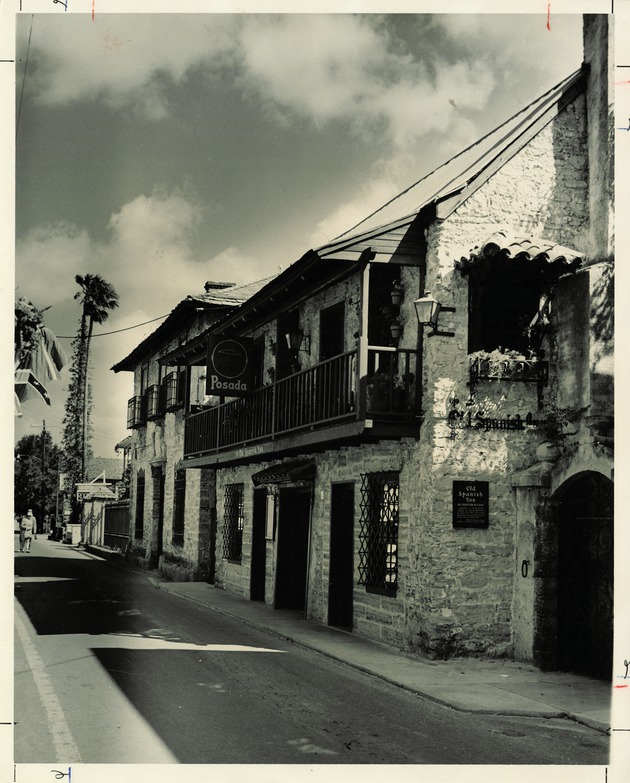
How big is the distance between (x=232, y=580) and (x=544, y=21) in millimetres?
14009

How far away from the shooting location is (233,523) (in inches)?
757

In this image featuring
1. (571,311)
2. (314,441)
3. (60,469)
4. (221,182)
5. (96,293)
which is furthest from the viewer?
(60,469)

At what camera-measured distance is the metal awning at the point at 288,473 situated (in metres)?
14.5

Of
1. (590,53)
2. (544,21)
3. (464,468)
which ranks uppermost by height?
(590,53)

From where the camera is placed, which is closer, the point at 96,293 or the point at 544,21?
the point at 544,21

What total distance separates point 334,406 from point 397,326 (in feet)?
4.64

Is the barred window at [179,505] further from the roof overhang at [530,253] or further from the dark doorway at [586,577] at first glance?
the roof overhang at [530,253]

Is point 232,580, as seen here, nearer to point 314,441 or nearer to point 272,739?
point 314,441

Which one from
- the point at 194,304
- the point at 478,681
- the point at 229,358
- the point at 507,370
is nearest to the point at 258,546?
the point at 229,358

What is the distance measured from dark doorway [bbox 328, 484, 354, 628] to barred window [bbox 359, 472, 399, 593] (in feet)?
3.11

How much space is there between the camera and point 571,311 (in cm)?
1060

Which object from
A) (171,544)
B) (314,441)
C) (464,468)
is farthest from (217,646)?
(171,544)

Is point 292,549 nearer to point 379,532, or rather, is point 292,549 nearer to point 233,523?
point 233,523

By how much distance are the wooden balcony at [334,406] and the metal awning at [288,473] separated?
20.8 inches
